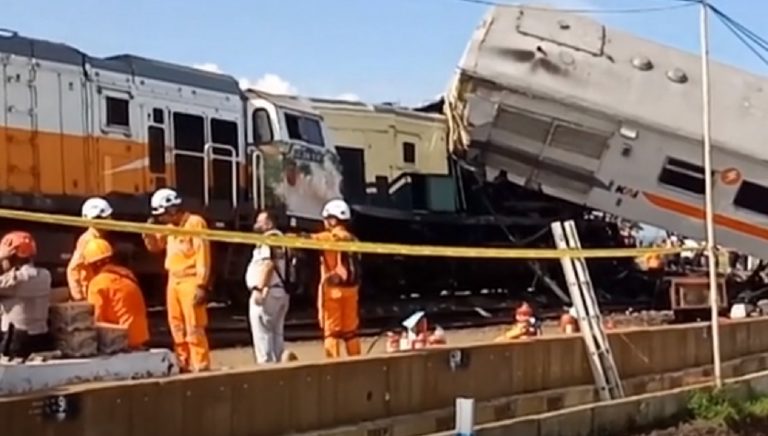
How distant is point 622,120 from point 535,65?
157cm

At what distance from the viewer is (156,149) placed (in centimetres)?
1698

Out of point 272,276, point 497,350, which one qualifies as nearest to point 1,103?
point 272,276

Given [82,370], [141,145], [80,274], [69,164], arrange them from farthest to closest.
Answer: [141,145], [69,164], [80,274], [82,370]

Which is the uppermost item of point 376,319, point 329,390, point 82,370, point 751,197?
point 751,197

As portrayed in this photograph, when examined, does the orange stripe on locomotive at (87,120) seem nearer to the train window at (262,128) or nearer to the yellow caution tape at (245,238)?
the train window at (262,128)

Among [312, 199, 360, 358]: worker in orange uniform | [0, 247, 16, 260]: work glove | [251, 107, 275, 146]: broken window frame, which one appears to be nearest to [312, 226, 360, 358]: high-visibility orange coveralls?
[312, 199, 360, 358]: worker in orange uniform

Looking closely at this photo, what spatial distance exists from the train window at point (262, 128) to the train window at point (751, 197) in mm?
7256

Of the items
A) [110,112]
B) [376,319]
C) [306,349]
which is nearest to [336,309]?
[306,349]

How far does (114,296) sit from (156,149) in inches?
320

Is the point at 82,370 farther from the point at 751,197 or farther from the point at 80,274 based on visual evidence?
the point at 751,197

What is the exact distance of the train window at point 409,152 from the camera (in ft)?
80.4

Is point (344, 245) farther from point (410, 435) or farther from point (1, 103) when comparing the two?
point (1, 103)

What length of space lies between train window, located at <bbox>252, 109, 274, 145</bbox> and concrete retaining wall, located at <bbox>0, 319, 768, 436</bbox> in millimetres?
7655

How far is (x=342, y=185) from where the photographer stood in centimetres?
2138
